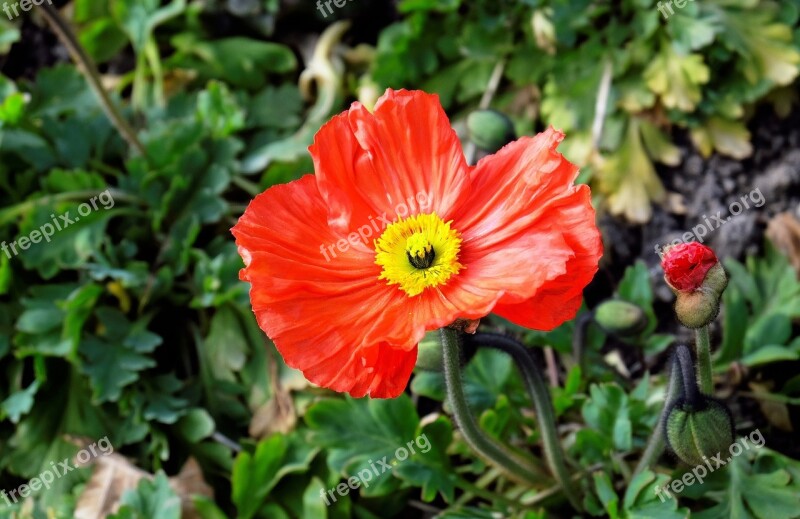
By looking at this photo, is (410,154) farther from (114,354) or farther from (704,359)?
(114,354)

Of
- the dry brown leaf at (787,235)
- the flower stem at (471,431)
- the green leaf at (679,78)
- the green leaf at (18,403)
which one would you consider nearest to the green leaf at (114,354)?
the green leaf at (18,403)

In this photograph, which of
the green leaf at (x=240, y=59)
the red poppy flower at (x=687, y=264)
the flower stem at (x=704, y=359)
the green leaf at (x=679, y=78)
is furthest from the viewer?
the green leaf at (x=240, y=59)

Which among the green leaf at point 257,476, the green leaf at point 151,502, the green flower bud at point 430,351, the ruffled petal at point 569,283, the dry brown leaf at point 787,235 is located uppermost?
the ruffled petal at point 569,283

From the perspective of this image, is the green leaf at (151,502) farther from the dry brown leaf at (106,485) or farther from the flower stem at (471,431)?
the flower stem at (471,431)

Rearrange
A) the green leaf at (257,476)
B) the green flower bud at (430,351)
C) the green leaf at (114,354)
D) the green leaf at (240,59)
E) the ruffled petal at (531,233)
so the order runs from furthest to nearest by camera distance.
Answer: the green leaf at (240,59) < the green leaf at (114,354) < the green leaf at (257,476) < the green flower bud at (430,351) < the ruffled petal at (531,233)

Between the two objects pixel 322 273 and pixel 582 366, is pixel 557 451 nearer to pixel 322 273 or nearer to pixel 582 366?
pixel 582 366

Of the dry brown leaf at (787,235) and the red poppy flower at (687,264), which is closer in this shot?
the red poppy flower at (687,264)

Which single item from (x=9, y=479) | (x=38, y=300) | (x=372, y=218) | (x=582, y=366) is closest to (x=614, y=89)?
(x=582, y=366)

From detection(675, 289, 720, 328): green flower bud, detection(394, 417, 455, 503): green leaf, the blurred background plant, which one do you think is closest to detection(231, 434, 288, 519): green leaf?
the blurred background plant
